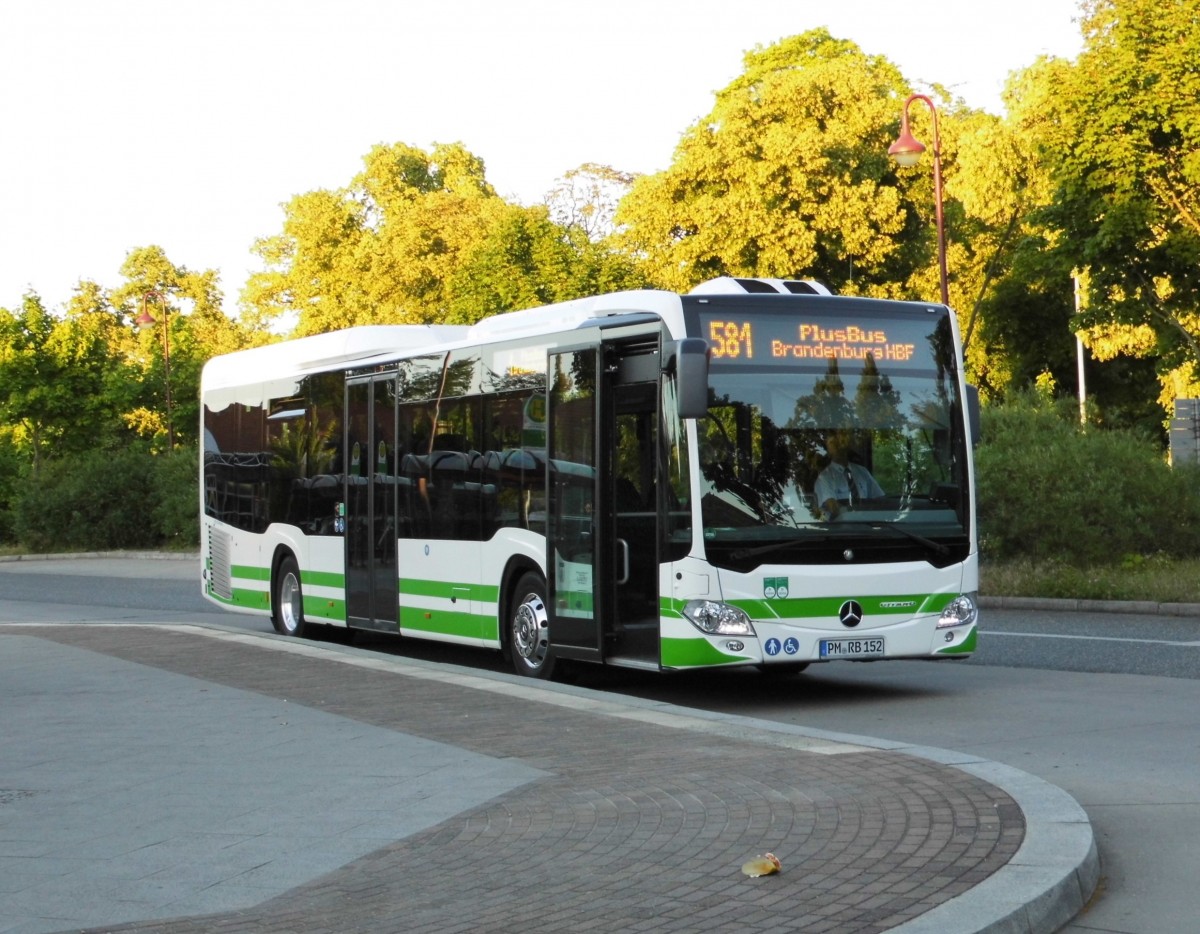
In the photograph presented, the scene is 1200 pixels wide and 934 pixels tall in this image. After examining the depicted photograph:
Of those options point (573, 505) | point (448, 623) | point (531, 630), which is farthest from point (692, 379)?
point (448, 623)

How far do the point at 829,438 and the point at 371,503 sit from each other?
576cm

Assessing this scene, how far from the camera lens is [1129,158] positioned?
→ 3012 centimetres

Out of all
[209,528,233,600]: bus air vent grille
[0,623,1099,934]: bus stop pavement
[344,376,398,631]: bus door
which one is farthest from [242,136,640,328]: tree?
[0,623,1099,934]: bus stop pavement

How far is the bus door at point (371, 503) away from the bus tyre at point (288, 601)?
1468mm

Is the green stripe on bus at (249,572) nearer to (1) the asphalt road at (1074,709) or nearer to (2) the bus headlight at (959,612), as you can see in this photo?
(1) the asphalt road at (1074,709)

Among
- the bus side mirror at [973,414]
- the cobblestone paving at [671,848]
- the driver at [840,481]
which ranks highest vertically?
the bus side mirror at [973,414]

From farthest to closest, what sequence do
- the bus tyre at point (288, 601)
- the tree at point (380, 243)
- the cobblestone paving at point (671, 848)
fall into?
the tree at point (380, 243)
the bus tyre at point (288, 601)
the cobblestone paving at point (671, 848)

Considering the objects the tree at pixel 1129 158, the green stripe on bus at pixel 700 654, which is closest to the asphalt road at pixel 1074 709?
the green stripe on bus at pixel 700 654

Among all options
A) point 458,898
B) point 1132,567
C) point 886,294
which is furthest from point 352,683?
point 886,294

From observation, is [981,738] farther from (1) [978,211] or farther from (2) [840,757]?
(1) [978,211]

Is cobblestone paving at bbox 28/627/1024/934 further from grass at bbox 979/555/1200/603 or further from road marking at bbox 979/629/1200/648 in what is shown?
grass at bbox 979/555/1200/603

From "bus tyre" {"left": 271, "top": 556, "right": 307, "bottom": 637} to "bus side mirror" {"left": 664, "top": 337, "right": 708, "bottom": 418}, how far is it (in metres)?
7.83

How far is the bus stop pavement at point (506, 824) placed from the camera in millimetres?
5781

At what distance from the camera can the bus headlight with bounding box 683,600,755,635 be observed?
1174cm
